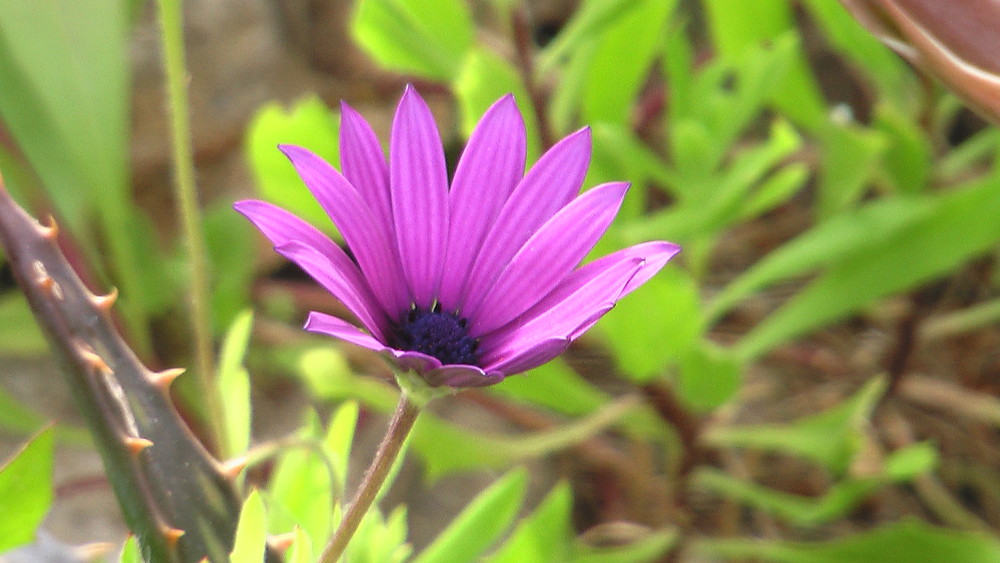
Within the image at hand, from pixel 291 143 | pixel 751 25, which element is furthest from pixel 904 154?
pixel 291 143

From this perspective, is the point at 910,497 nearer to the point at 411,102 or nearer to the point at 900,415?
the point at 900,415

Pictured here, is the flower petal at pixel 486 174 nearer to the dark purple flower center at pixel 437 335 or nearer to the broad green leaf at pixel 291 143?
the dark purple flower center at pixel 437 335

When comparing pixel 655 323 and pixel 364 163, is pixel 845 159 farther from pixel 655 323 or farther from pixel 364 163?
pixel 364 163

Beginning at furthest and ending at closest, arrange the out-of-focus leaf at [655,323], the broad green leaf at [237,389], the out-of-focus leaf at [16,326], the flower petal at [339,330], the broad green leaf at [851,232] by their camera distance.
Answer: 1. the out-of-focus leaf at [16,326]
2. the broad green leaf at [851,232]
3. the out-of-focus leaf at [655,323]
4. the broad green leaf at [237,389]
5. the flower petal at [339,330]

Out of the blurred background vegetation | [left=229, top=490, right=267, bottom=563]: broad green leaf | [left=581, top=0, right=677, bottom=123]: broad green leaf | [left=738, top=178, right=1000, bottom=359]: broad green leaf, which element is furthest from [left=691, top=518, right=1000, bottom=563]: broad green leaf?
[left=229, top=490, right=267, bottom=563]: broad green leaf

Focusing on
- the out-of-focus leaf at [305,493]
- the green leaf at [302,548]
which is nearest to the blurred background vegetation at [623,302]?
the out-of-focus leaf at [305,493]
